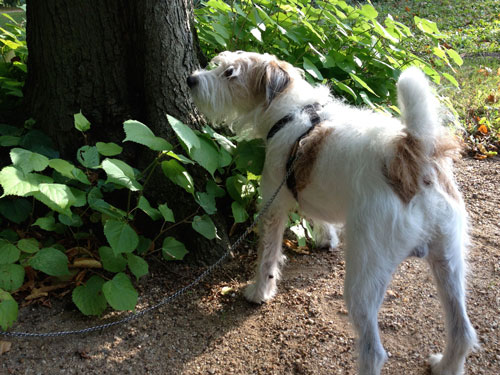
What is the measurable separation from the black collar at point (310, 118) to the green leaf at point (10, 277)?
187 centimetres

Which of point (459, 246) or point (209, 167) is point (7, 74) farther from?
point (459, 246)

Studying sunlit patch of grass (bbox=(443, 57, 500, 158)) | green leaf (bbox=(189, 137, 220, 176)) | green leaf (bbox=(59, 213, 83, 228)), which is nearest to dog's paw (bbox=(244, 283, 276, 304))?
green leaf (bbox=(189, 137, 220, 176))

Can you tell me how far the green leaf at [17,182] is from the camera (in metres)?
2.31

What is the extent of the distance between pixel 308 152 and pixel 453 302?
4.11 ft

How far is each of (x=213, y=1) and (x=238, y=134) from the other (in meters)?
1.60

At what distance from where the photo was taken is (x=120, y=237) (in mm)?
2611

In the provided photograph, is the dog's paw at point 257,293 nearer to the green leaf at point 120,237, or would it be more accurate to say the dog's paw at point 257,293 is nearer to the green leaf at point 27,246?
the green leaf at point 120,237

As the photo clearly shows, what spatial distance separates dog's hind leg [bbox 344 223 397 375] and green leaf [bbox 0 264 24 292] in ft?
6.53

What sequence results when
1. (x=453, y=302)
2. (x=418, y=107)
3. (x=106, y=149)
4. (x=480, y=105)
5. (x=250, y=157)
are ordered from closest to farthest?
(x=418, y=107) → (x=453, y=302) → (x=106, y=149) → (x=250, y=157) → (x=480, y=105)

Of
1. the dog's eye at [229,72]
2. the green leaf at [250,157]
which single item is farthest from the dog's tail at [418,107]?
the dog's eye at [229,72]

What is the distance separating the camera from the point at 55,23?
3148 millimetres

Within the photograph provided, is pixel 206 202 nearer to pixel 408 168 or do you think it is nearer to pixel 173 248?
pixel 173 248

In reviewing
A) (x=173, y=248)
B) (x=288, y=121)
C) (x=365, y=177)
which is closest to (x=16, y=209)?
(x=173, y=248)

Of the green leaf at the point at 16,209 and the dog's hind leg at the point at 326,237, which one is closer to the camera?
the green leaf at the point at 16,209
